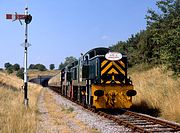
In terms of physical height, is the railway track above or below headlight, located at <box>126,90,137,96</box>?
below

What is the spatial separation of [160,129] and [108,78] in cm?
581

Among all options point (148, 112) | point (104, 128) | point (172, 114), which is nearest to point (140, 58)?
point (148, 112)

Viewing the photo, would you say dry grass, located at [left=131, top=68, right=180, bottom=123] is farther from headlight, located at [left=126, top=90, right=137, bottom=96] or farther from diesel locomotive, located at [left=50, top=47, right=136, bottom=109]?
diesel locomotive, located at [left=50, top=47, right=136, bottom=109]

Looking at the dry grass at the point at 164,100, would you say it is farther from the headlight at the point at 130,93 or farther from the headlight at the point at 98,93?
the headlight at the point at 98,93

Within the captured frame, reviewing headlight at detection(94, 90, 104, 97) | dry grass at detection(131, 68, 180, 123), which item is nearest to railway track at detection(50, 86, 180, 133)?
dry grass at detection(131, 68, 180, 123)

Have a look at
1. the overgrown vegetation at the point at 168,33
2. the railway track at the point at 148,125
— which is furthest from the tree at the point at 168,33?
the railway track at the point at 148,125

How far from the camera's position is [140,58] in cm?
4141

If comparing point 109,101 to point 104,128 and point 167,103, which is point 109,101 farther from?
point 104,128

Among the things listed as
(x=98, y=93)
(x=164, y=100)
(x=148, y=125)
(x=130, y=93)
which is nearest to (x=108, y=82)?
(x=98, y=93)

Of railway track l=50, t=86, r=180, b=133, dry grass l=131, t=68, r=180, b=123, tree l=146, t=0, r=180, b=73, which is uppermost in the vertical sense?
tree l=146, t=0, r=180, b=73

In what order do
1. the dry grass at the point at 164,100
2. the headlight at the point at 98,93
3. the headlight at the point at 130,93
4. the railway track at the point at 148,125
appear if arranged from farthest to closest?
the headlight at the point at 130,93 → the headlight at the point at 98,93 → the dry grass at the point at 164,100 → the railway track at the point at 148,125

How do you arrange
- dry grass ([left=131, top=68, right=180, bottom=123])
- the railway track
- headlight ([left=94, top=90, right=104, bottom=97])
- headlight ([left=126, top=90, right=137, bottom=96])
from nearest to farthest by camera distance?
the railway track → dry grass ([left=131, top=68, right=180, bottom=123]) → headlight ([left=94, top=90, right=104, bottom=97]) → headlight ([left=126, top=90, right=137, bottom=96])

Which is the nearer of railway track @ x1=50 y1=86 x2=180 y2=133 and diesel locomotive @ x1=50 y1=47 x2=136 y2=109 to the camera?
railway track @ x1=50 y1=86 x2=180 y2=133

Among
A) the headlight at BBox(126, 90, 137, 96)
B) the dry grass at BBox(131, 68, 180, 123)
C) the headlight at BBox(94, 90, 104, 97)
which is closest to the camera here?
the dry grass at BBox(131, 68, 180, 123)
